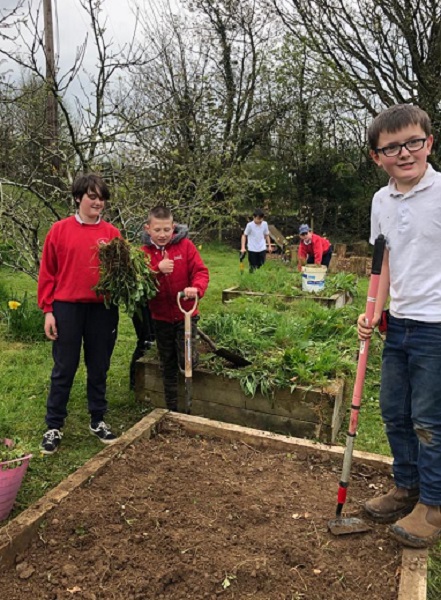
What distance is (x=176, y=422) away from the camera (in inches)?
147

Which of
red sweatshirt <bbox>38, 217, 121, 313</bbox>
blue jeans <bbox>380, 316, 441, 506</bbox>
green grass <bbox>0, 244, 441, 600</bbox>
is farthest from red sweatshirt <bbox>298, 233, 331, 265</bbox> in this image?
blue jeans <bbox>380, 316, 441, 506</bbox>

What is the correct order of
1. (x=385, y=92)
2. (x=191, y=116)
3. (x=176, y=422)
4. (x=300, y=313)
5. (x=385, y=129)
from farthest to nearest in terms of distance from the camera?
(x=385, y=92) → (x=191, y=116) → (x=300, y=313) → (x=176, y=422) → (x=385, y=129)

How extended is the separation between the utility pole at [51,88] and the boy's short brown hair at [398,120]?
3594 mm

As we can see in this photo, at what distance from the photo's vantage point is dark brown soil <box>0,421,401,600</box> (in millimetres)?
2225

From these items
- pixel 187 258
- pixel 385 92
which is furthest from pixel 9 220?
pixel 385 92

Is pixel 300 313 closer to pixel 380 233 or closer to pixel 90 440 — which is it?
pixel 90 440

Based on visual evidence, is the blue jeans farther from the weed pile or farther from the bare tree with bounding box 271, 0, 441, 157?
the bare tree with bounding box 271, 0, 441, 157

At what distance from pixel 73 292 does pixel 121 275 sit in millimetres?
341

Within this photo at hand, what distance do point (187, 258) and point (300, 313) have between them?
2600 mm

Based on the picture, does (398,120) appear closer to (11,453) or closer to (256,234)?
(11,453)

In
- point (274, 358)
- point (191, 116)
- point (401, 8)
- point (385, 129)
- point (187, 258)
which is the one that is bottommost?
point (274, 358)

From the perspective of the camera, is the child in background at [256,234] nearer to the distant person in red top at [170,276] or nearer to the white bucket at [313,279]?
the white bucket at [313,279]

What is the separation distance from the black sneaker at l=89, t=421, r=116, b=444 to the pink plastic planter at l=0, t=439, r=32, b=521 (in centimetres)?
104

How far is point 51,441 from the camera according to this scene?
12.0 feet
